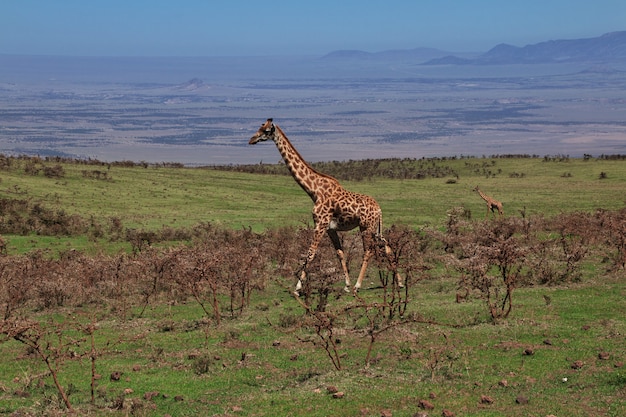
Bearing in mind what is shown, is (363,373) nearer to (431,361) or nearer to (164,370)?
(431,361)

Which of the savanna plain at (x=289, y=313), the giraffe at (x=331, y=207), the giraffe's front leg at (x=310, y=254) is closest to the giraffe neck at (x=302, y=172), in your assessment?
the giraffe at (x=331, y=207)

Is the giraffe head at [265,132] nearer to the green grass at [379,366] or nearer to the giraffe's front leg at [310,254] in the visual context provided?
the giraffe's front leg at [310,254]

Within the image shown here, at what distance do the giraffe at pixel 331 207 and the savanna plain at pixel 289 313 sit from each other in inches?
30.8

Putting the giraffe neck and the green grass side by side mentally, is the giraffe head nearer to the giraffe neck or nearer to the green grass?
the giraffe neck

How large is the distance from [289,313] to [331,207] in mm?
3427

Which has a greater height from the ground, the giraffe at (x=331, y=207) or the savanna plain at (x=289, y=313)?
the giraffe at (x=331, y=207)

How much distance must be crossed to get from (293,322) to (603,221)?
53.3 feet

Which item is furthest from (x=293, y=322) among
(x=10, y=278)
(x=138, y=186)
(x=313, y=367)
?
(x=138, y=186)

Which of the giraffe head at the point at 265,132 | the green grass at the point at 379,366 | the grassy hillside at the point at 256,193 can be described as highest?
the giraffe head at the point at 265,132

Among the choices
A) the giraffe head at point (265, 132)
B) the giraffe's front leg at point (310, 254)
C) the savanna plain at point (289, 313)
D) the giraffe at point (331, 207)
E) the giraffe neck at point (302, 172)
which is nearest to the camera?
the savanna plain at point (289, 313)

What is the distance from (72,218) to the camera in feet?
112

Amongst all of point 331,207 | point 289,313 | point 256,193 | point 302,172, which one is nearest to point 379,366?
point 289,313

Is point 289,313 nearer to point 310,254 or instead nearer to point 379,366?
point 310,254

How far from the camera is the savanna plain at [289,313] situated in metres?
12.8
